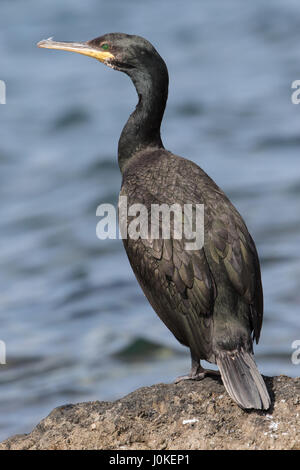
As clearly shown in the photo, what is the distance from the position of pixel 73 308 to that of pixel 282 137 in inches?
238

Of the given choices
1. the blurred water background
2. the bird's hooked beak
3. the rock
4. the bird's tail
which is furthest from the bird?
the blurred water background

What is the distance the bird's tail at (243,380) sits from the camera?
18.1 feet

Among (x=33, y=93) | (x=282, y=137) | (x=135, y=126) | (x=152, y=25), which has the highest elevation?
(x=152, y=25)

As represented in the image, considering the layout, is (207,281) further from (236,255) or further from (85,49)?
(85,49)

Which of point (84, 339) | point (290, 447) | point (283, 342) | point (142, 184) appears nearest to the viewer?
point (290, 447)

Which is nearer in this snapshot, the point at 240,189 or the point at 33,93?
the point at 240,189

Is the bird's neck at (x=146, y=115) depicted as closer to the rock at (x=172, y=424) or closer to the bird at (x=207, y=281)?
the bird at (x=207, y=281)

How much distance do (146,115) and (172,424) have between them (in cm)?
243

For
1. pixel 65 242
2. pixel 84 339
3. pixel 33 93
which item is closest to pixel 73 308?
pixel 84 339

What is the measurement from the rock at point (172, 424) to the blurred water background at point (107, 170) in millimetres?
3104

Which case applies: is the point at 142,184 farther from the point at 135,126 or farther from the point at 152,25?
the point at 152,25

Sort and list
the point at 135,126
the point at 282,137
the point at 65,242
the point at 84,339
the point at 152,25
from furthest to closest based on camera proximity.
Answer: the point at 152,25 → the point at 282,137 → the point at 65,242 → the point at 84,339 → the point at 135,126

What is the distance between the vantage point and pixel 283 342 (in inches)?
388

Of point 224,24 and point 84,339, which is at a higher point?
point 224,24
